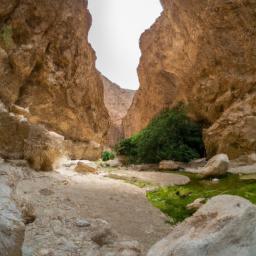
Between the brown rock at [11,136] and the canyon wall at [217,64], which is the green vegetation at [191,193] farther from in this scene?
the canyon wall at [217,64]

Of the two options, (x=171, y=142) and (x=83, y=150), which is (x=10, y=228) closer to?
(x=171, y=142)

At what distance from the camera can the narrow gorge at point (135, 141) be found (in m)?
4.87

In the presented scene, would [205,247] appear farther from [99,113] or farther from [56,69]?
[99,113]

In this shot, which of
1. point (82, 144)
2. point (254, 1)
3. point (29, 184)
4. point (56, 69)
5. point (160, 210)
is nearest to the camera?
point (160, 210)

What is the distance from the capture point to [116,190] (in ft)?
38.0

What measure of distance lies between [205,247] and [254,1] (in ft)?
68.9

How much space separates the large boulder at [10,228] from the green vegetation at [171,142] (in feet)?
60.5

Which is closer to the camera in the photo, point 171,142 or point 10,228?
point 10,228

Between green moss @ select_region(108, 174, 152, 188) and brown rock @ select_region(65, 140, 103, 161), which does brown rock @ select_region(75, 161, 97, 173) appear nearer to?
green moss @ select_region(108, 174, 152, 188)

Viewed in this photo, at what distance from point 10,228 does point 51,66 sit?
23621 mm

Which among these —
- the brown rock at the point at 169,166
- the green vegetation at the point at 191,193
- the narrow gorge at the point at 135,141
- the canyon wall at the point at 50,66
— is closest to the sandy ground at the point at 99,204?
the narrow gorge at the point at 135,141

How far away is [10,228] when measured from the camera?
12.3ft

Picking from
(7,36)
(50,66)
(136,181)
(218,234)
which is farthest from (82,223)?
(50,66)

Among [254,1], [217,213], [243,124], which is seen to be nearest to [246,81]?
[243,124]
